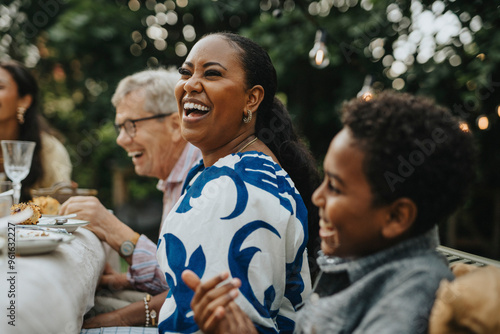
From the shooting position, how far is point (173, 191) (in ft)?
9.52

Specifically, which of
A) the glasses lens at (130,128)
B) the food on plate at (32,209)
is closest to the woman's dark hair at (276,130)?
the food on plate at (32,209)

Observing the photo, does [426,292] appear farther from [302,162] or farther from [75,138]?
[75,138]

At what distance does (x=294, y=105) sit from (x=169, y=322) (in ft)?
16.7

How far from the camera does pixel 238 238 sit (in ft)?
4.94

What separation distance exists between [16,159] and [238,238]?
1.80 meters

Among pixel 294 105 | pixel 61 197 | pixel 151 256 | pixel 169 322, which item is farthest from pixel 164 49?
pixel 169 322

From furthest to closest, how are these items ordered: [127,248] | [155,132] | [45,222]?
[155,132] → [127,248] → [45,222]

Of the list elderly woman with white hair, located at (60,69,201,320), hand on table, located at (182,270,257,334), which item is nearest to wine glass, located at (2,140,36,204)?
elderly woman with white hair, located at (60,69,201,320)

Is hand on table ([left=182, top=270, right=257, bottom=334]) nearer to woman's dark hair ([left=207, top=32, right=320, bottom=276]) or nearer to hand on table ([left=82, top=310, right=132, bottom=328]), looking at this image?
woman's dark hair ([left=207, top=32, right=320, bottom=276])

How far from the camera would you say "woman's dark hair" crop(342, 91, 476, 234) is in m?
1.19

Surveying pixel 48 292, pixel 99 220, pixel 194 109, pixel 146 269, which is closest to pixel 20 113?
pixel 99 220

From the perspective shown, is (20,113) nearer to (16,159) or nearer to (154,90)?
(16,159)

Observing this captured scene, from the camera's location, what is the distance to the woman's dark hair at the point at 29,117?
3.76 meters

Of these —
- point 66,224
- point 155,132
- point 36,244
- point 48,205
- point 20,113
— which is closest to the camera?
point 36,244
